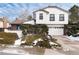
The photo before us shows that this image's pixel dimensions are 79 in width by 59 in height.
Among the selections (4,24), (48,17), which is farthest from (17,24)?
(48,17)

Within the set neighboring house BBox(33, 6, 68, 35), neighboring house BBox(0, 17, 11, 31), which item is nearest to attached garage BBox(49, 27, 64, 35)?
neighboring house BBox(33, 6, 68, 35)

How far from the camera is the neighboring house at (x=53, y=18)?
7.54ft

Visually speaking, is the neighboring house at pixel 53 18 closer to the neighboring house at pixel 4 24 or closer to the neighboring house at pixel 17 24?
the neighboring house at pixel 17 24

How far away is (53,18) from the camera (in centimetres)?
230

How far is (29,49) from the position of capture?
2.28m

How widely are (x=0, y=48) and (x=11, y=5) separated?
39 cm

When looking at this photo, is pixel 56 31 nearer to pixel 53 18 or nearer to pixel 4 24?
pixel 53 18

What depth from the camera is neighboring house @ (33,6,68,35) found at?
7.54 feet

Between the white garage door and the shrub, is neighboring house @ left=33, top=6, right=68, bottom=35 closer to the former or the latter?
the white garage door

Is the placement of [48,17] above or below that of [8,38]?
above

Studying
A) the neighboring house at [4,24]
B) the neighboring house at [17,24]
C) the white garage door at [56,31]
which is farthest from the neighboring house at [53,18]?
the neighboring house at [4,24]

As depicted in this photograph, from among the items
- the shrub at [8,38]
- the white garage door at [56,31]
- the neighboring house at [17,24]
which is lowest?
the shrub at [8,38]
